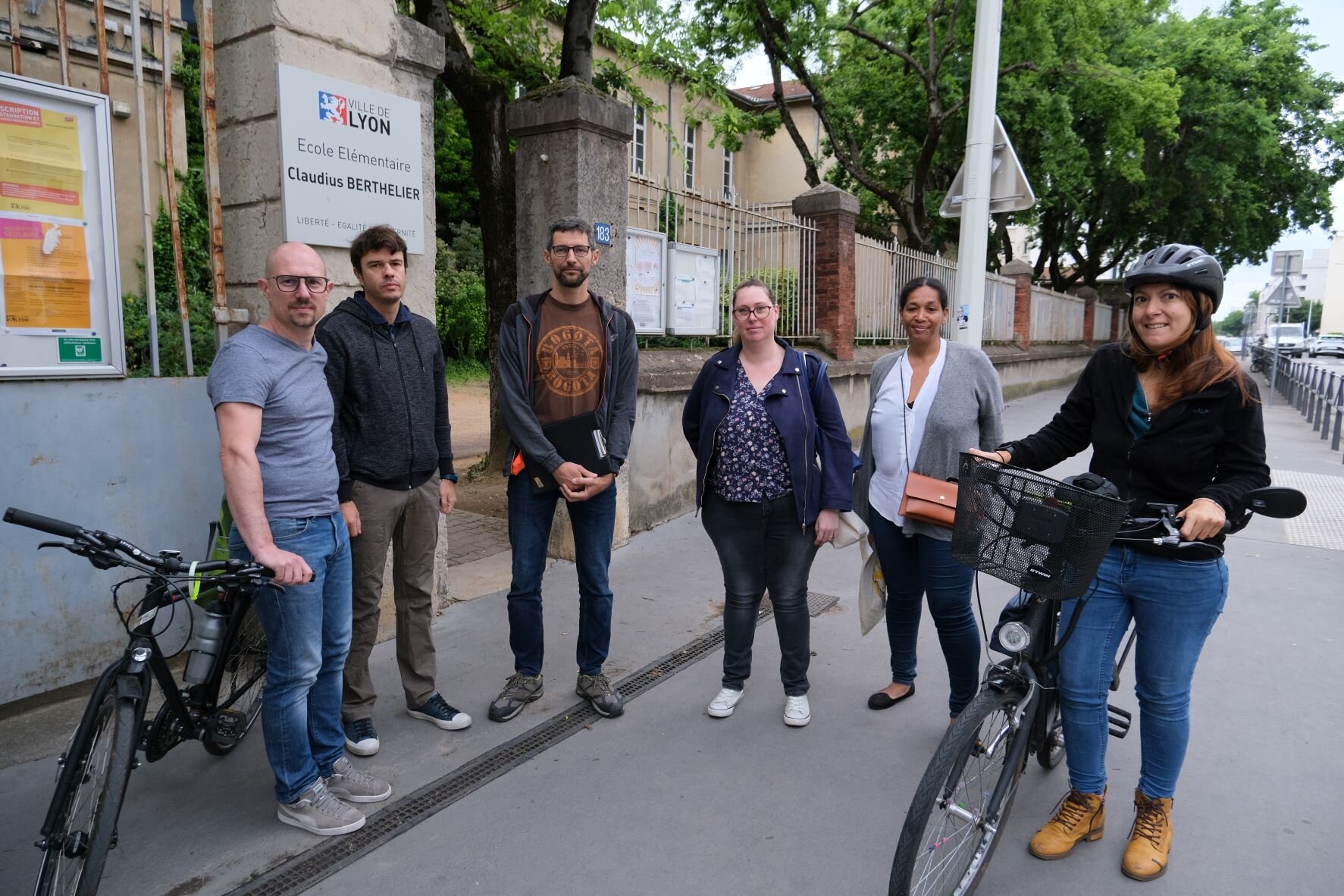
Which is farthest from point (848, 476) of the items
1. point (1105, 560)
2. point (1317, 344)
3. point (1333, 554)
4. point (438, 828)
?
point (1317, 344)

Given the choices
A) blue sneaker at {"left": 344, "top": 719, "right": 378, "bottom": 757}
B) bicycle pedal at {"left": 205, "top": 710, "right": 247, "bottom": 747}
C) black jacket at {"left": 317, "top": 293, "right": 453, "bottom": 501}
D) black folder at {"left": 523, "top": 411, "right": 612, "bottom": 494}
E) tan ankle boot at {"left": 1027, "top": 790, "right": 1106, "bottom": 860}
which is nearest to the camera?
tan ankle boot at {"left": 1027, "top": 790, "right": 1106, "bottom": 860}

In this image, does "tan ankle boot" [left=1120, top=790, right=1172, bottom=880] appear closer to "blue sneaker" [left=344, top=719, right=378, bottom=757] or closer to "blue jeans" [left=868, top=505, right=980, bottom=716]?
"blue jeans" [left=868, top=505, right=980, bottom=716]

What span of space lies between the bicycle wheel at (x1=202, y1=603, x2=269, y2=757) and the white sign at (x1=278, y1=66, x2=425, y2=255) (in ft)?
6.13

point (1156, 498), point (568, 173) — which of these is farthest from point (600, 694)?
point (568, 173)

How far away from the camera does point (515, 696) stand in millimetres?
3949

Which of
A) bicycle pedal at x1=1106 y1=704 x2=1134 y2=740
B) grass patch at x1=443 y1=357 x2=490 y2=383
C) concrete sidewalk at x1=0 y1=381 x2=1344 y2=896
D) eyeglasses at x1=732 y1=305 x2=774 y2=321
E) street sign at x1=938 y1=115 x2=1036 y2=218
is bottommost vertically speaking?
concrete sidewalk at x1=0 y1=381 x2=1344 y2=896

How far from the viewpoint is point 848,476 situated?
3.79m

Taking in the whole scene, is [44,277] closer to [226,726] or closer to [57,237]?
[57,237]

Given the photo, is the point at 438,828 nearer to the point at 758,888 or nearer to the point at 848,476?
the point at 758,888

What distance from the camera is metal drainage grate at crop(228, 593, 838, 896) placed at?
2.78m

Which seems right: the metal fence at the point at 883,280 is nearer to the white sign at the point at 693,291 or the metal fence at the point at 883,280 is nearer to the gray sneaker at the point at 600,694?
the white sign at the point at 693,291

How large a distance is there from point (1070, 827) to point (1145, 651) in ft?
2.17

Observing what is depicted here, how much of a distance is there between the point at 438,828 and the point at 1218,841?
2.66 meters

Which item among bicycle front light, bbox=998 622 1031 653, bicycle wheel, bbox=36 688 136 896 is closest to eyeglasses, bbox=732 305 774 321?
bicycle front light, bbox=998 622 1031 653
